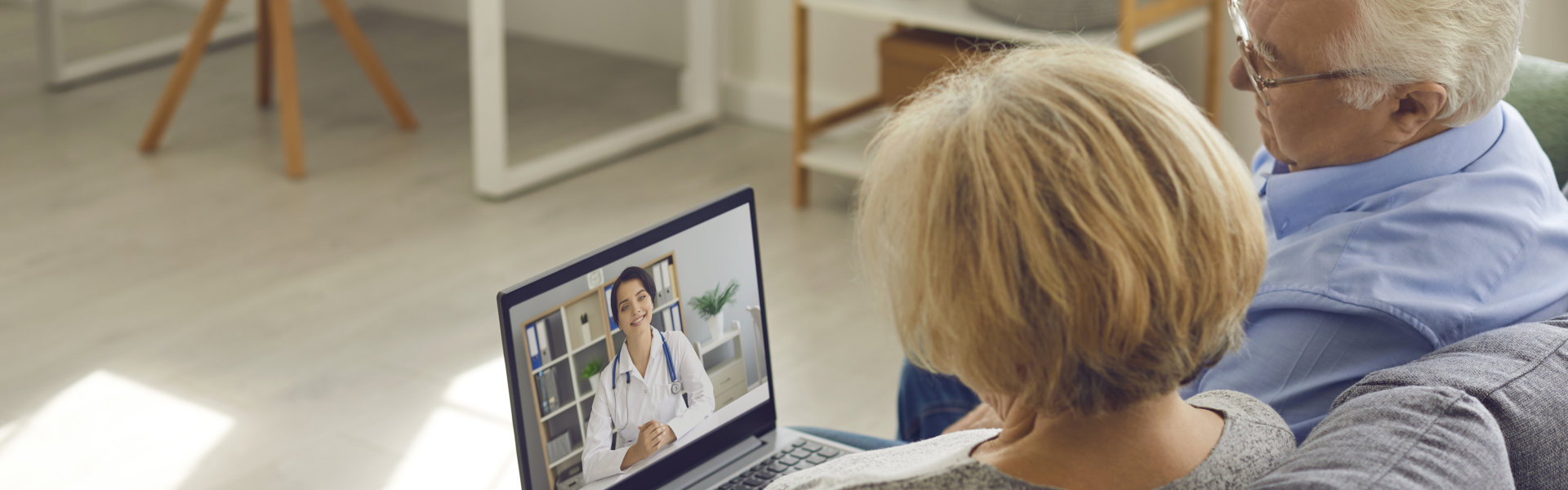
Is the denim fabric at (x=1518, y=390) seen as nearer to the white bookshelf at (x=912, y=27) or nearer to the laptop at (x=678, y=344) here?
the laptop at (x=678, y=344)

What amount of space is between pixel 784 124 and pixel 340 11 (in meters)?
1.27

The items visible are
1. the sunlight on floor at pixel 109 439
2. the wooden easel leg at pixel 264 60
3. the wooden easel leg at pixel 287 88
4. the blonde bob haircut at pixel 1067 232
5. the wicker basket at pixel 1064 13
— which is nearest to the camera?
the blonde bob haircut at pixel 1067 232

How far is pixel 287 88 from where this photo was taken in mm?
3422

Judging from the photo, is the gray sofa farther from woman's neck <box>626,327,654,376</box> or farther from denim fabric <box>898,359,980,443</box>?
denim fabric <box>898,359,980,443</box>

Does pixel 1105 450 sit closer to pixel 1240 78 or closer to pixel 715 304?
pixel 715 304

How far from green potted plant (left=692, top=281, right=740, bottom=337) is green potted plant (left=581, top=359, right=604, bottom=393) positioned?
0.11m

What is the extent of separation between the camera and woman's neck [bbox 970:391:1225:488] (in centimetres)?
84

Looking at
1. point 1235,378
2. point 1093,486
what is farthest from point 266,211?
point 1093,486

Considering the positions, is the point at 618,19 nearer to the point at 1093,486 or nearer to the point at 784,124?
the point at 784,124

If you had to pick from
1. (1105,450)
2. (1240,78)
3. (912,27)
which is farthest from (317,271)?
(1105,450)

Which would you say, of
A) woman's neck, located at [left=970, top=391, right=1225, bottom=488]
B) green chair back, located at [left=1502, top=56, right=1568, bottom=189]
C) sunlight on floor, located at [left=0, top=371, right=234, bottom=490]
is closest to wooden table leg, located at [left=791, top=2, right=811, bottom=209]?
sunlight on floor, located at [left=0, top=371, right=234, bottom=490]

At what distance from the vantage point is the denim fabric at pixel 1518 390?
95 cm

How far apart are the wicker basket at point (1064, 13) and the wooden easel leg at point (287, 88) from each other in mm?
1775

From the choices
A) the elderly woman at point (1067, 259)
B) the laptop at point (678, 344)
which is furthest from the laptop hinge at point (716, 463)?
the elderly woman at point (1067, 259)
